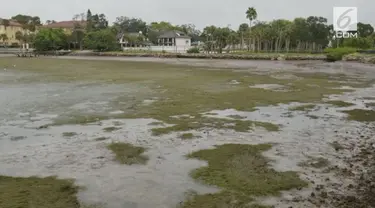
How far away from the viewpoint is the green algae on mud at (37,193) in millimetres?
7074

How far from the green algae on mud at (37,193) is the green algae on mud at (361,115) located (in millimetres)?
11718

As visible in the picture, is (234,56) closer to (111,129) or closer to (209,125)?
(209,125)

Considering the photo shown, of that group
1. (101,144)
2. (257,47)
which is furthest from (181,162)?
(257,47)

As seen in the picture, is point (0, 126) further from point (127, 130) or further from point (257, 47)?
point (257, 47)

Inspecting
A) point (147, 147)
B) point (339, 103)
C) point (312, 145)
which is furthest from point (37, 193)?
point (339, 103)

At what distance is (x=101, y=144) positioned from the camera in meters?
11.6

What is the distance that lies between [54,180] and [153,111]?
9.00 metres

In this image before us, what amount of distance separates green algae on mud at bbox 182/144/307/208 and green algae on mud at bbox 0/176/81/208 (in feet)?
7.61

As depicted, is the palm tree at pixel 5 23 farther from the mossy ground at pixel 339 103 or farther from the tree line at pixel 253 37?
the mossy ground at pixel 339 103

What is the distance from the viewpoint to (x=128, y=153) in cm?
1064

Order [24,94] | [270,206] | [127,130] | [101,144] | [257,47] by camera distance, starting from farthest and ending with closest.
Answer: [257,47]
[24,94]
[127,130]
[101,144]
[270,206]

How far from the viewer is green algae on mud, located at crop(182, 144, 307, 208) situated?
7.30m

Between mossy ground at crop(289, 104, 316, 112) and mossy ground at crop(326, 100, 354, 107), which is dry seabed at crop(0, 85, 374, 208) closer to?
mossy ground at crop(289, 104, 316, 112)

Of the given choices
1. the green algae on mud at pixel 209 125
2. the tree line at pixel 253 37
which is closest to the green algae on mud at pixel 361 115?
the green algae on mud at pixel 209 125
